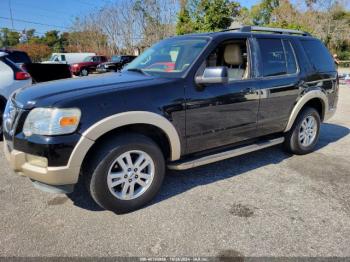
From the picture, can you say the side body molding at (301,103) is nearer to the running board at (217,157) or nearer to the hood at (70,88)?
the running board at (217,157)

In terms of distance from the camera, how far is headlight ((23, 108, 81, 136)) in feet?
8.77

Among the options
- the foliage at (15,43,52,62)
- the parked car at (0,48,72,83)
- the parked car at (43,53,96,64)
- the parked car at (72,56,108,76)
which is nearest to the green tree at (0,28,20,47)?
the foliage at (15,43,52,62)

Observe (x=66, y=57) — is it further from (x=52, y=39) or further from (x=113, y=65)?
(x=52, y=39)

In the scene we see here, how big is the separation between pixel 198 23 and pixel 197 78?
15397 mm

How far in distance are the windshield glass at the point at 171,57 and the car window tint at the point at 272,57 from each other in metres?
0.93

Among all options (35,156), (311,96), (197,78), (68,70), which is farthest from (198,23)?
(35,156)

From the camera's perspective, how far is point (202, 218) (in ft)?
A: 10.2

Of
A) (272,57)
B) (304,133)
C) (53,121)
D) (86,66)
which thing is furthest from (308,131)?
(86,66)

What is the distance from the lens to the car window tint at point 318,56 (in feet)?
15.7

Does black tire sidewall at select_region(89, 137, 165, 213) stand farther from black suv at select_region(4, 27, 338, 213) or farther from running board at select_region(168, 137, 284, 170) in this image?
running board at select_region(168, 137, 284, 170)

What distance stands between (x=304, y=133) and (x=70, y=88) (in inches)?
146

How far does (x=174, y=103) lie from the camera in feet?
10.7

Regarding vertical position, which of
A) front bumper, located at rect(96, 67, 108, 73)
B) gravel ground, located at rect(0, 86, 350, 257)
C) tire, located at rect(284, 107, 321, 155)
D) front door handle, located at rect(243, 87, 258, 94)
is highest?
front bumper, located at rect(96, 67, 108, 73)

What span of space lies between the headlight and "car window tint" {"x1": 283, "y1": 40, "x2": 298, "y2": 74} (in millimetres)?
3171
